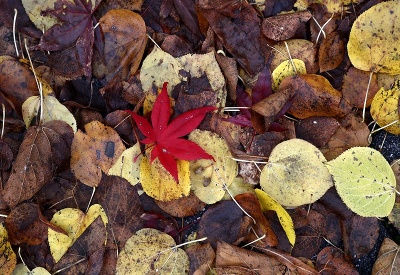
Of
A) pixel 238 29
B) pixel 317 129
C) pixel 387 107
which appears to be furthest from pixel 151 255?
pixel 387 107

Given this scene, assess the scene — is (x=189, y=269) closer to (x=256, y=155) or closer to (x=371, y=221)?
(x=256, y=155)

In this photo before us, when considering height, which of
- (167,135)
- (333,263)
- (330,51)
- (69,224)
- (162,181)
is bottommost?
(333,263)

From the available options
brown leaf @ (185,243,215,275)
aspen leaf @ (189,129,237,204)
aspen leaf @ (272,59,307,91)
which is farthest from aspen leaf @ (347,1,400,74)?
brown leaf @ (185,243,215,275)

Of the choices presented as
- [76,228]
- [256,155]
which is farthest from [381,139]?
[76,228]

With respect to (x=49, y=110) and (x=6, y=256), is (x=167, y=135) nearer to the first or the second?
(x=49, y=110)

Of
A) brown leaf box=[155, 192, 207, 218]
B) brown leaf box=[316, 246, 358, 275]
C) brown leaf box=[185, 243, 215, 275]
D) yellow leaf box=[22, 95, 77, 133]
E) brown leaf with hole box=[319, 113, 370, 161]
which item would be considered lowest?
brown leaf box=[316, 246, 358, 275]

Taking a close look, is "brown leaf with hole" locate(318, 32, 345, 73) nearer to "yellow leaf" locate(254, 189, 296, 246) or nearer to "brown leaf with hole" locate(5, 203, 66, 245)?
"yellow leaf" locate(254, 189, 296, 246)
